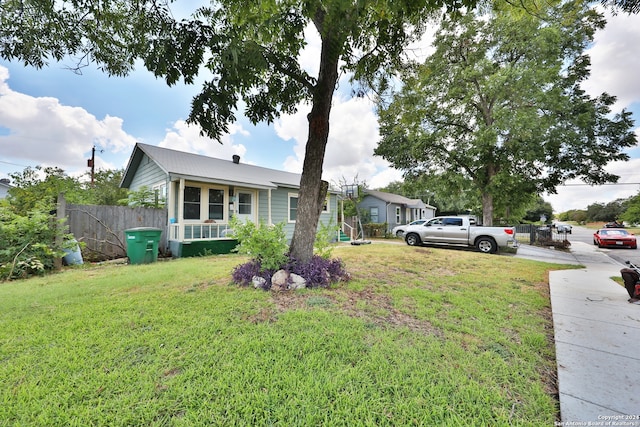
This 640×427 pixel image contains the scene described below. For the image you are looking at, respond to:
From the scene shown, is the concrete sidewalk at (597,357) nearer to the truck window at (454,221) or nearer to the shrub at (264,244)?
the shrub at (264,244)

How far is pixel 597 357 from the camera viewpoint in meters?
2.17

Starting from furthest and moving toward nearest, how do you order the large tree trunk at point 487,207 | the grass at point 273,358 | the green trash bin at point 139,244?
1. the large tree trunk at point 487,207
2. the green trash bin at point 139,244
3. the grass at point 273,358

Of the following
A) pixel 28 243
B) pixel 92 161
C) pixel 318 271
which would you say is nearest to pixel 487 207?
pixel 318 271

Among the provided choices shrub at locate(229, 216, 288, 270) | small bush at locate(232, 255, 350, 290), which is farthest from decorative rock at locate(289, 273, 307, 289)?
shrub at locate(229, 216, 288, 270)

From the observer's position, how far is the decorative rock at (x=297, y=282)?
4.00 m

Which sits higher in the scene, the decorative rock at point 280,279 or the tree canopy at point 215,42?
the tree canopy at point 215,42

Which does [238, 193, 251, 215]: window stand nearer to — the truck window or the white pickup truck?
the white pickup truck

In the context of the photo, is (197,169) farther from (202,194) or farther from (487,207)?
(487,207)

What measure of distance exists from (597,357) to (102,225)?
34.5 feet

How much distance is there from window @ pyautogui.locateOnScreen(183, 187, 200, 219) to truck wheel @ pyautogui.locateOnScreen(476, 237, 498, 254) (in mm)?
11616

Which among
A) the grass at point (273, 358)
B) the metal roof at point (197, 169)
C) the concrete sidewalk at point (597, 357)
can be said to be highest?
the metal roof at point (197, 169)

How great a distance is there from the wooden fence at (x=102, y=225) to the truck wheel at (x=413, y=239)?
10814 millimetres

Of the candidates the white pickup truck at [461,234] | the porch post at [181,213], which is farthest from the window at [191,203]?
the white pickup truck at [461,234]

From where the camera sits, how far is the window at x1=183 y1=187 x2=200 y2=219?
8.66 m
